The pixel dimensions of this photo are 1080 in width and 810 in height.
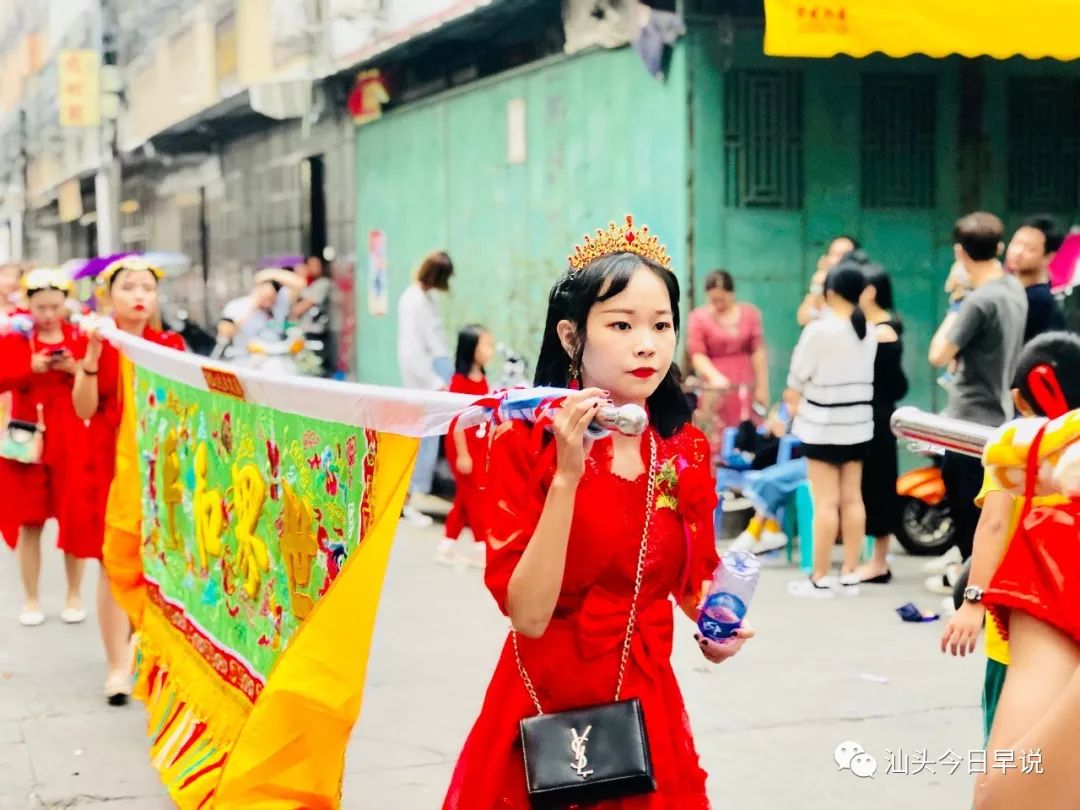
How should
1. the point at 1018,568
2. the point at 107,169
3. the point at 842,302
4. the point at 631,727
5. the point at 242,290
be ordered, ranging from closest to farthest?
1. the point at 1018,568
2. the point at 631,727
3. the point at 842,302
4. the point at 107,169
5. the point at 242,290

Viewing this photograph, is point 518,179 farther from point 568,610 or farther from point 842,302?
point 568,610

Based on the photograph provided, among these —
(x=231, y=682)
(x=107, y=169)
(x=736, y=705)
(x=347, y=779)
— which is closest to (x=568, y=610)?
(x=231, y=682)

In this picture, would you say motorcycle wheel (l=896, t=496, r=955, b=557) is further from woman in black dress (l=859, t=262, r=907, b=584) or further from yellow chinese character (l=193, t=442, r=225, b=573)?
yellow chinese character (l=193, t=442, r=225, b=573)

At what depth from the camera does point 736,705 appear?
246 inches

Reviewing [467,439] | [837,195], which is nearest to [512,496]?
[467,439]

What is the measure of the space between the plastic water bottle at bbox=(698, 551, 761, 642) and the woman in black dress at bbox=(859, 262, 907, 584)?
581 cm

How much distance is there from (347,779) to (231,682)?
734 millimetres

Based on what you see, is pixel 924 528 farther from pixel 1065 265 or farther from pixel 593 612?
pixel 593 612

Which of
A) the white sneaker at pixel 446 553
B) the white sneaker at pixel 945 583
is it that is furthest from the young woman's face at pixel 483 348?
the white sneaker at pixel 945 583

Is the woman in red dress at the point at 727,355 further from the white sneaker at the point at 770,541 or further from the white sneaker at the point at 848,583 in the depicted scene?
the white sneaker at the point at 848,583

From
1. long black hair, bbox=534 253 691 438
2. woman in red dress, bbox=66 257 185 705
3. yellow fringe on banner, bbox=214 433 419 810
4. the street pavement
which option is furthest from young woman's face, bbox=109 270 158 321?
long black hair, bbox=534 253 691 438

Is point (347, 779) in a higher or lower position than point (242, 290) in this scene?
lower

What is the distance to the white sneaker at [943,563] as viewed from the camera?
8.80 metres

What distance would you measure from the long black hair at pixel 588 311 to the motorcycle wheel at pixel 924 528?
6.67m
